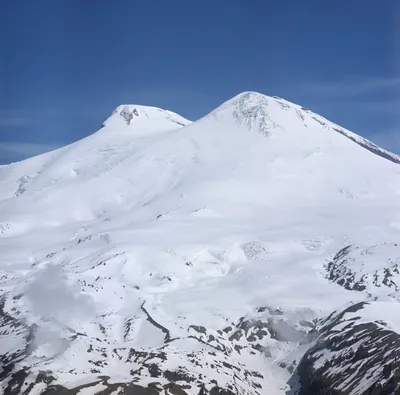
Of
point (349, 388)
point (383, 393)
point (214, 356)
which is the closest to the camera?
point (383, 393)

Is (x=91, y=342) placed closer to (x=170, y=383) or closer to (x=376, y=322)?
(x=170, y=383)

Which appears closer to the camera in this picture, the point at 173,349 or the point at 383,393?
the point at 383,393

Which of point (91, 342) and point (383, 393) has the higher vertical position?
point (91, 342)

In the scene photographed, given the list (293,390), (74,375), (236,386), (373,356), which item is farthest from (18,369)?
(373,356)

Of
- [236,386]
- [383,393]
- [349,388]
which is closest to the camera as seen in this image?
[383,393]

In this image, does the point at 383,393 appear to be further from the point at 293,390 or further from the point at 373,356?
the point at 293,390

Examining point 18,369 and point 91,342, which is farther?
point 91,342

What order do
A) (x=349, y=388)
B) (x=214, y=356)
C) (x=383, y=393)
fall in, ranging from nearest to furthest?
(x=383, y=393), (x=349, y=388), (x=214, y=356)

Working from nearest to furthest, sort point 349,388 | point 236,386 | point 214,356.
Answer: point 349,388 < point 236,386 < point 214,356

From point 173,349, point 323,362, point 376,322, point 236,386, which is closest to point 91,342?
point 173,349
